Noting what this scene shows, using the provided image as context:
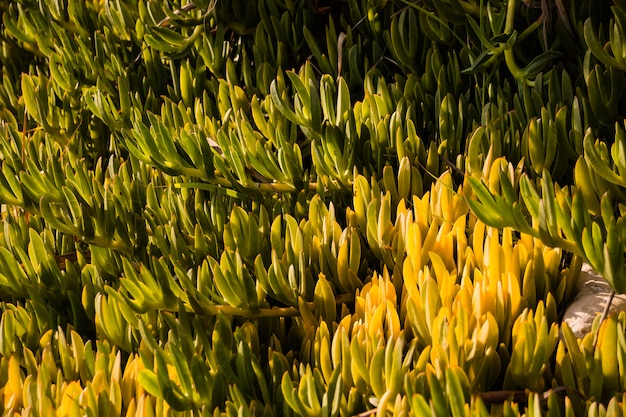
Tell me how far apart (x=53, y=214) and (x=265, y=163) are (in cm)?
39

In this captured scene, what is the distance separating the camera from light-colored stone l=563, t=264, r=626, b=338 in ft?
3.43

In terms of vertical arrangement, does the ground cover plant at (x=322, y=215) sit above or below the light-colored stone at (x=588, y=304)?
above

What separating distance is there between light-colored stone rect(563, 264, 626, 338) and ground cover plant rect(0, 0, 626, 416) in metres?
0.02

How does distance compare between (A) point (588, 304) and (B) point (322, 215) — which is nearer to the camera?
(A) point (588, 304)

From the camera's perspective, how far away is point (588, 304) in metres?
1.07

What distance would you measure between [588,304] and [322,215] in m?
0.45

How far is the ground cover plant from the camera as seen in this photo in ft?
3.16

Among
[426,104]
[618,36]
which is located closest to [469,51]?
[426,104]

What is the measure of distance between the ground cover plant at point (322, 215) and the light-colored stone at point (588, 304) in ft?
0.08

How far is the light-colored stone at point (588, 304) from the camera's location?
1046 millimetres

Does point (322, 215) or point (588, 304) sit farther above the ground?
point (322, 215)

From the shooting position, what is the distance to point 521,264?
1.09 meters

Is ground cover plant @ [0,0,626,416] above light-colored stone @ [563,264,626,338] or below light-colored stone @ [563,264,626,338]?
above

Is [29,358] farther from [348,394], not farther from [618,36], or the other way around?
[618,36]
